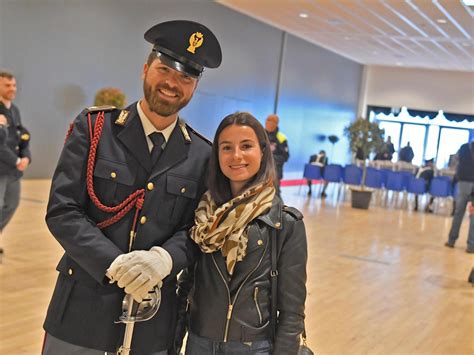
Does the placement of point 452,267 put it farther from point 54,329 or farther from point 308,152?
point 308,152

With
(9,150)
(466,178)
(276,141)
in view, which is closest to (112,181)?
(9,150)

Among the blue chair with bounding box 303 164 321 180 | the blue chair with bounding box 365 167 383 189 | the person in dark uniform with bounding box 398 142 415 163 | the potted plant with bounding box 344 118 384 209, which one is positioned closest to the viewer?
the potted plant with bounding box 344 118 384 209

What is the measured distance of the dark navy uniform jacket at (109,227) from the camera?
1779 mm

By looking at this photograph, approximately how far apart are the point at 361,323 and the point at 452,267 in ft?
10.8

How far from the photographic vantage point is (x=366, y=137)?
14828 millimetres

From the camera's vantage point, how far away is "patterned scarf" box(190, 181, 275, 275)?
189cm

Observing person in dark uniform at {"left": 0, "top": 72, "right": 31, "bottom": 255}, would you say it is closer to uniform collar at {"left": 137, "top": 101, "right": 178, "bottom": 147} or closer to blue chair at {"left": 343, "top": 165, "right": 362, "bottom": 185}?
uniform collar at {"left": 137, "top": 101, "right": 178, "bottom": 147}

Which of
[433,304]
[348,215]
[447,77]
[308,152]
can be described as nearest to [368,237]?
[348,215]

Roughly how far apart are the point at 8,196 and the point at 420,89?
2114 cm

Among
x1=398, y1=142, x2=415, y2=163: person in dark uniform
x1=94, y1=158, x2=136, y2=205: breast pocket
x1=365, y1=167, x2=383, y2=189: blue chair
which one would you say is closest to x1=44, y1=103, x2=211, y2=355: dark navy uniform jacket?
x1=94, y1=158, x2=136, y2=205: breast pocket

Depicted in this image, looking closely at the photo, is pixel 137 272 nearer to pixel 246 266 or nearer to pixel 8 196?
pixel 246 266

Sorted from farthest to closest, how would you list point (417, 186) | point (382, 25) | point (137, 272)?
point (382, 25)
point (417, 186)
point (137, 272)

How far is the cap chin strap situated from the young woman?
0.72ft

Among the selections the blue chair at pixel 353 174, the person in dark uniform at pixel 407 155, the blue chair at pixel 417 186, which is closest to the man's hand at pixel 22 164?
the blue chair at pixel 353 174
